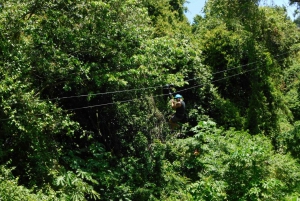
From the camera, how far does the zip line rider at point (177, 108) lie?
10664 millimetres

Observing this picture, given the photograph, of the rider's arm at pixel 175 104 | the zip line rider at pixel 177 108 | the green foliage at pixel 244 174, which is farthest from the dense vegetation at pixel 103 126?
the rider's arm at pixel 175 104

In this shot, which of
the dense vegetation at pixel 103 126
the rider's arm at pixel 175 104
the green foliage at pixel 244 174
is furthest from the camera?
the rider's arm at pixel 175 104

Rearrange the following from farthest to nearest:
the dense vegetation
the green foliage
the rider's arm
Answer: the rider's arm, the green foliage, the dense vegetation

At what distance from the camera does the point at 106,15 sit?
28.1ft

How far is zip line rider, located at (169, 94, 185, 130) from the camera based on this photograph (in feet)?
35.0

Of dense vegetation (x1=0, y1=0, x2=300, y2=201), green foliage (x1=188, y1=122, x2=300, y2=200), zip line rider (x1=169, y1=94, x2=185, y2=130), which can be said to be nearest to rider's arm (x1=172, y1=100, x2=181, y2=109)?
zip line rider (x1=169, y1=94, x2=185, y2=130)

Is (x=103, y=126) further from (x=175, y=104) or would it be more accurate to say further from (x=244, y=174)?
(x=244, y=174)

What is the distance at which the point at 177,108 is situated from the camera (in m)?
10.7

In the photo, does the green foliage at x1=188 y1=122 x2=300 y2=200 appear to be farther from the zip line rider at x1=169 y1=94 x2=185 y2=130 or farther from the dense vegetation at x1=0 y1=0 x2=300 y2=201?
the zip line rider at x1=169 y1=94 x2=185 y2=130

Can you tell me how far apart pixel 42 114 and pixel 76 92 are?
4.76ft

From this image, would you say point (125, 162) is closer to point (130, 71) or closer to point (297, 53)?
point (130, 71)

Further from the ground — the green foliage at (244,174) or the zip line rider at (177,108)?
the zip line rider at (177,108)

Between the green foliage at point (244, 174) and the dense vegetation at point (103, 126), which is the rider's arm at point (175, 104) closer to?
the dense vegetation at point (103, 126)

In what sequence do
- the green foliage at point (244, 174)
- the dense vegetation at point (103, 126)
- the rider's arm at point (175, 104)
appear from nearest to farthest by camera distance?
the dense vegetation at point (103, 126) < the green foliage at point (244, 174) < the rider's arm at point (175, 104)
